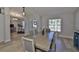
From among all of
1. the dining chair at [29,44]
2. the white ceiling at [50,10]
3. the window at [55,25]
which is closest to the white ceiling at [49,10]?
the white ceiling at [50,10]

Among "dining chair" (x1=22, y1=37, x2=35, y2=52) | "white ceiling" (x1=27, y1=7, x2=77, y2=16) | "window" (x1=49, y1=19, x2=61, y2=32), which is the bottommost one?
"dining chair" (x1=22, y1=37, x2=35, y2=52)

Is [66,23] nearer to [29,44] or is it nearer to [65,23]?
[65,23]

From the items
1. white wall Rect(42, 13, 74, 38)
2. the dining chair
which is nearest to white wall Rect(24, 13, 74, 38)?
white wall Rect(42, 13, 74, 38)

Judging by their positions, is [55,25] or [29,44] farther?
[55,25]

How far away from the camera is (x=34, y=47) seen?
6.11ft

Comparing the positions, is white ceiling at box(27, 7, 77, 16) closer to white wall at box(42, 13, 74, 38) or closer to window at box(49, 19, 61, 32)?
white wall at box(42, 13, 74, 38)

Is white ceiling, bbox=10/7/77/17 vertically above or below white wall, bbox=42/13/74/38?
above

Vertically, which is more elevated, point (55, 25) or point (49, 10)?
point (49, 10)

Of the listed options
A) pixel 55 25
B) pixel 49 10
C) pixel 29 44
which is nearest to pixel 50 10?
pixel 49 10

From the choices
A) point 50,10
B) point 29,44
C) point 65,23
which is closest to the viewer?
point 29,44
